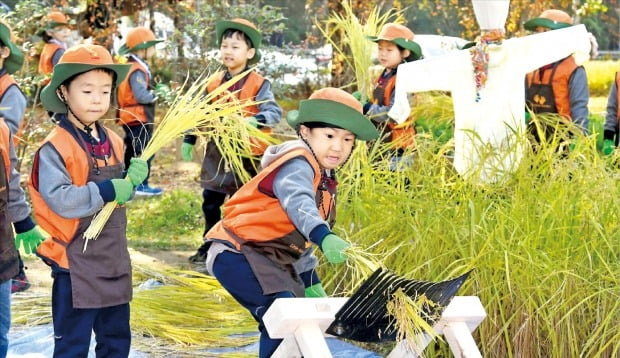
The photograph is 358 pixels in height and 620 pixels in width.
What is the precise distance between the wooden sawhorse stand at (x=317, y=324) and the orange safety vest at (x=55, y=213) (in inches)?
33.8

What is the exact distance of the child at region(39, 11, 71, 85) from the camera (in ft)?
29.0

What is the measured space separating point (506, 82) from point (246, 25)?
1.63m


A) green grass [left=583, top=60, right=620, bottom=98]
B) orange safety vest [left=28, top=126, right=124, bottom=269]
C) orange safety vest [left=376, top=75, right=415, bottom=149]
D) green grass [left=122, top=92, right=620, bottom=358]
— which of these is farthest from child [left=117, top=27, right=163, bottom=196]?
green grass [left=583, top=60, right=620, bottom=98]

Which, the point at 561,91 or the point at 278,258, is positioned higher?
the point at 561,91

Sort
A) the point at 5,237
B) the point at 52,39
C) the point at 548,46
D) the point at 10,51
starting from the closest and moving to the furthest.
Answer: the point at 5,237
the point at 10,51
the point at 548,46
the point at 52,39

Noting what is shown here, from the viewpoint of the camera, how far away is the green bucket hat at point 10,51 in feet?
15.9

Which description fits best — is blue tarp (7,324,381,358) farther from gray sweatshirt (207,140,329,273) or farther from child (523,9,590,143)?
child (523,9,590,143)

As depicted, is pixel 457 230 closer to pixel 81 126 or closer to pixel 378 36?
pixel 81 126

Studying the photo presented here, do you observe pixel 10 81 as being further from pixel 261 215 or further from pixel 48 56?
pixel 48 56

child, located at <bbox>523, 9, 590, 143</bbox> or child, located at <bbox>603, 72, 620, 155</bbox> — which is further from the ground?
child, located at <bbox>523, 9, 590, 143</bbox>

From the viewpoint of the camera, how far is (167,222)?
322 inches

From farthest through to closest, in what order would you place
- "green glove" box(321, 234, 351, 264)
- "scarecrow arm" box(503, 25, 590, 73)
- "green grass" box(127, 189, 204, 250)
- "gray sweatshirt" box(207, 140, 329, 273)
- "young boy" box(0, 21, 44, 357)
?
"green grass" box(127, 189, 204, 250)
"scarecrow arm" box(503, 25, 590, 73)
"young boy" box(0, 21, 44, 357)
"gray sweatshirt" box(207, 140, 329, 273)
"green glove" box(321, 234, 351, 264)

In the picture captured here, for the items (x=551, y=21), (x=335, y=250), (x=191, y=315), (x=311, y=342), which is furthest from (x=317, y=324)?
(x=551, y=21)

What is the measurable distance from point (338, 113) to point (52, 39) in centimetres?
594
